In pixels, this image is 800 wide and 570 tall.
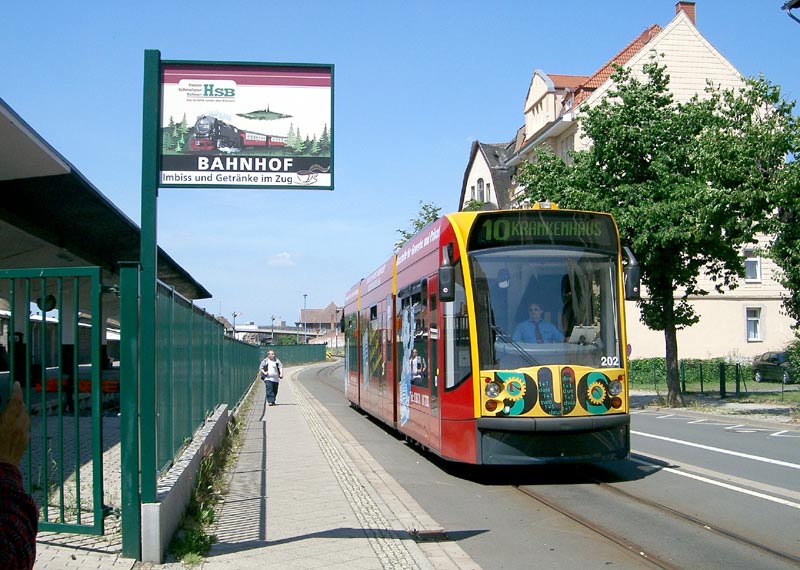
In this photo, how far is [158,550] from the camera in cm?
636

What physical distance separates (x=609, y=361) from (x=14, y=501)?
364 inches

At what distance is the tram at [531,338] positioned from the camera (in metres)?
10.4

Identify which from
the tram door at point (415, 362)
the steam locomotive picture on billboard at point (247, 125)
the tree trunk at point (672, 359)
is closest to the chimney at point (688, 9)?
the tree trunk at point (672, 359)

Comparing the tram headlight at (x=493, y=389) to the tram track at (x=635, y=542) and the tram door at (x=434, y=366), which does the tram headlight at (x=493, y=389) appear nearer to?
the tram door at (x=434, y=366)

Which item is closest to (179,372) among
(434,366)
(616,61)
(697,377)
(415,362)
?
(434,366)

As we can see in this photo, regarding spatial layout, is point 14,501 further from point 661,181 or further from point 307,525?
point 661,181

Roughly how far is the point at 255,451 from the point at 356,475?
3594mm

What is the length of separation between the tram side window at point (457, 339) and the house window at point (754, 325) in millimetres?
41261

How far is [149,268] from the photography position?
6.71 meters

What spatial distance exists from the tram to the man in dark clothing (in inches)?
325

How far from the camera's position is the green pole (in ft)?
21.4

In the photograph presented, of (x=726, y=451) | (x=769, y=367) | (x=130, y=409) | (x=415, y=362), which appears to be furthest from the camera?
(x=769, y=367)

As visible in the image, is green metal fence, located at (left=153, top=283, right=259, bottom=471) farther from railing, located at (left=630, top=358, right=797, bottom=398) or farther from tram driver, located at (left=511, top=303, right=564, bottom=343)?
railing, located at (left=630, top=358, right=797, bottom=398)

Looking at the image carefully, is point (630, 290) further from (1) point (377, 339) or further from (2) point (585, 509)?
(1) point (377, 339)
